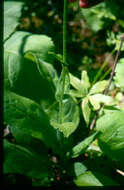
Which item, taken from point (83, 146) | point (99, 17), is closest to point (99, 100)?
point (83, 146)

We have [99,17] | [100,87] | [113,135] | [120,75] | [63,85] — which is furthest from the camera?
[99,17]

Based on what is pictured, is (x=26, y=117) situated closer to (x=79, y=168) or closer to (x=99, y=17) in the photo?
(x=79, y=168)

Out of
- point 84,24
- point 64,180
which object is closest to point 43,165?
point 64,180

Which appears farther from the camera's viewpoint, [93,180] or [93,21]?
[93,21]

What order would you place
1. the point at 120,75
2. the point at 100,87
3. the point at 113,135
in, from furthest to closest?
the point at 120,75 < the point at 100,87 < the point at 113,135

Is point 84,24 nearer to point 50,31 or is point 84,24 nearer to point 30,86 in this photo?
point 50,31

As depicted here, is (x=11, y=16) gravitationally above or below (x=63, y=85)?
above
